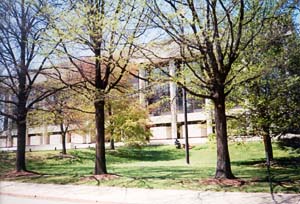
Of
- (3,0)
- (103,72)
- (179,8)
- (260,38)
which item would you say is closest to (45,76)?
(103,72)

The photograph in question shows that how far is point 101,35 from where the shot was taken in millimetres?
5746

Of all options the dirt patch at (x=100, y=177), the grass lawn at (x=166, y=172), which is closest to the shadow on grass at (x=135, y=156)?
the grass lawn at (x=166, y=172)

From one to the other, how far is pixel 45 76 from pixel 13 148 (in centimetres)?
171

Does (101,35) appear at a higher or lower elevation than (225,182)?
higher

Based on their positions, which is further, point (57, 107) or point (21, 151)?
point (57, 107)

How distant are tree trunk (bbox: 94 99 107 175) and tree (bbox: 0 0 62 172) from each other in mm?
1286

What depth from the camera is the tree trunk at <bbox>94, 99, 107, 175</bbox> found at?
6.46 meters

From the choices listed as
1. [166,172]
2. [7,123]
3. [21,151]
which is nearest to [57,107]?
[21,151]

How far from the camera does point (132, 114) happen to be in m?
12.2

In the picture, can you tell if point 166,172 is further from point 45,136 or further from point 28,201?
point 45,136

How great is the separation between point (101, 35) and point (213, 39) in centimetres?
179

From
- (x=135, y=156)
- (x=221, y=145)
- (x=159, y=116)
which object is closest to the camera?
(x=221, y=145)

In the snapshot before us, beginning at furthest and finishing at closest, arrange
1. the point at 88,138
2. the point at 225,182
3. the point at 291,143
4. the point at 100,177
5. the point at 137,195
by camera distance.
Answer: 1. the point at 88,138
2. the point at 291,143
3. the point at 100,177
4. the point at 225,182
5. the point at 137,195

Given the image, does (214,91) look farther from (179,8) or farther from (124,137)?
(124,137)
